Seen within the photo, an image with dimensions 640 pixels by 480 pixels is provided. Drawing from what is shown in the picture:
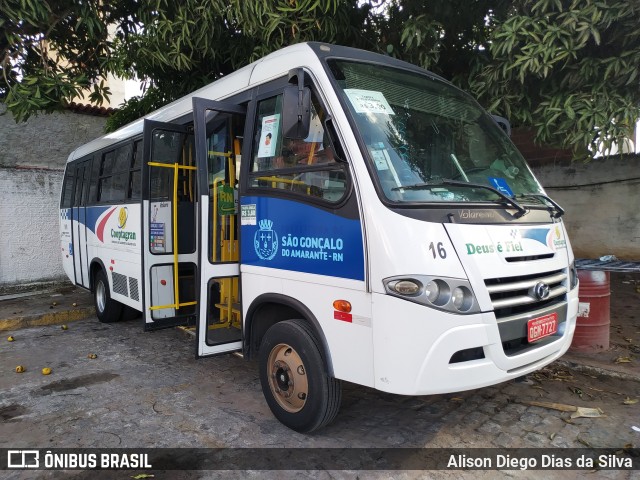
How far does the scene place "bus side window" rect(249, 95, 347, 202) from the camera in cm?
300

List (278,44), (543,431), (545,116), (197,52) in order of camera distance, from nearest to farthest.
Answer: (543,431)
(545,116)
(278,44)
(197,52)

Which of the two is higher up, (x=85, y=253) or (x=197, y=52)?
(x=197, y=52)

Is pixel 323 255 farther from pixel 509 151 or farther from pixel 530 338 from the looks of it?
pixel 509 151

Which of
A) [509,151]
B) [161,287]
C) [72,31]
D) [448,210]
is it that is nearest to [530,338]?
[448,210]

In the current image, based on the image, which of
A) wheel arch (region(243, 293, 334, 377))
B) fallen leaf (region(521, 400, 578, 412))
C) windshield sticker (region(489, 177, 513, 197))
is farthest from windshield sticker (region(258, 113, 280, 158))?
fallen leaf (region(521, 400, 578, 412))

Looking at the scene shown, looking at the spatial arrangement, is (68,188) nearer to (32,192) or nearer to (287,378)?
(32,192)

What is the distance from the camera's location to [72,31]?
22.1 feet

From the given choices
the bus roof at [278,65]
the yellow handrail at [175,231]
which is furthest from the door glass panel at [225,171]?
the yellow handrail at [175,231]

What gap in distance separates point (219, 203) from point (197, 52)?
326 cm

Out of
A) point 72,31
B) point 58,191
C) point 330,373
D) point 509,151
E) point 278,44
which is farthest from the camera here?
point 58,191

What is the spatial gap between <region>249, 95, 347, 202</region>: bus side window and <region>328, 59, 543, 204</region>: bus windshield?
265 millimetres

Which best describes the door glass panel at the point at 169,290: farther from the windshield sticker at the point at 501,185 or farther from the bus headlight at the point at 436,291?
the windshield sticker at the point at 501,185

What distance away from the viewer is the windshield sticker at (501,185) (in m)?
3.16

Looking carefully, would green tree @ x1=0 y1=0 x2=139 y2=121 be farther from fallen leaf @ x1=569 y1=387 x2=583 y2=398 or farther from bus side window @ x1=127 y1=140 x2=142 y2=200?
fallen leaf @ x1=569 y1=387 x2=583 y2=398
